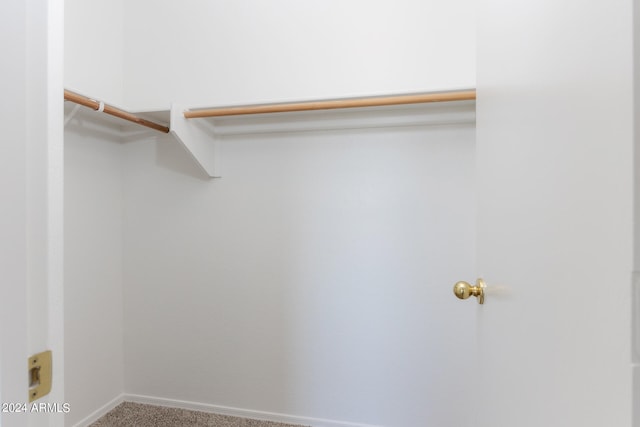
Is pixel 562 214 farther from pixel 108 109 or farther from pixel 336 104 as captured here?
pixel 108 109

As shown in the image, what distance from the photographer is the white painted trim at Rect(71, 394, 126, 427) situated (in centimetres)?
164

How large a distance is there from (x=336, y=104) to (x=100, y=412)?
1875 mm

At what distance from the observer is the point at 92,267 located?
1.70 m

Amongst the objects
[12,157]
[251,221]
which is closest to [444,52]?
[251,221]

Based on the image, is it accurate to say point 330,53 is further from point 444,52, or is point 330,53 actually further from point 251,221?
point 251,221

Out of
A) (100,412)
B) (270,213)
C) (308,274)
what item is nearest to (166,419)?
(100,412)

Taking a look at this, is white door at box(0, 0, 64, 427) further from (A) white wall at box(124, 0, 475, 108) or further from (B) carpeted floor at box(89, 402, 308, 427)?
(B) carpeted floor at box(89, 402, 308, 427)

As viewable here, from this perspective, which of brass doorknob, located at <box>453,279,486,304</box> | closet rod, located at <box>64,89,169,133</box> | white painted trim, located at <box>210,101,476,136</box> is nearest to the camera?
brass doorknob, located at <box>453,279,486,304</box>

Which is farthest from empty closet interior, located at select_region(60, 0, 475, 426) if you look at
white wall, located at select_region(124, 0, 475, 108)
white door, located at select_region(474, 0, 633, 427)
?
white door, located at select_region(474, 0, 633, 427)

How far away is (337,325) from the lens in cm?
167

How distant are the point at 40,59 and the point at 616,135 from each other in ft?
2.20

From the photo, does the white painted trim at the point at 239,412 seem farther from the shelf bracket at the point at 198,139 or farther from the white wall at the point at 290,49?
the white wall at the point at 290,49

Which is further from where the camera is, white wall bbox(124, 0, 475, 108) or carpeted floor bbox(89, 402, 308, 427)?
carpeted floor bbox(89, 402, 308, 427)

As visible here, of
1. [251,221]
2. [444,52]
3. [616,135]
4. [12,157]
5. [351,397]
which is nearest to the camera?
[616,135]
